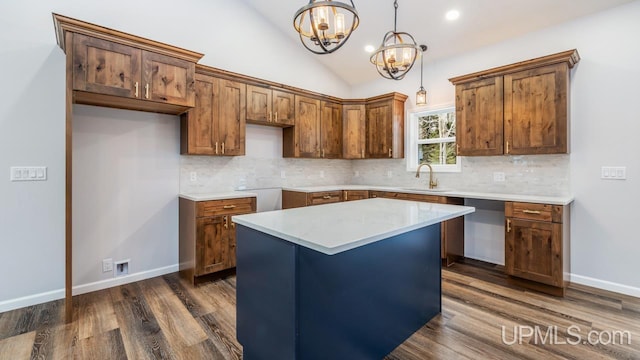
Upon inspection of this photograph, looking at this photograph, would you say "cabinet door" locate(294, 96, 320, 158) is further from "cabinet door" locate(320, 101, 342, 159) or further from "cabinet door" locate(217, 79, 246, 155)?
"cabinet door" locate(217, 79, 246, 155)

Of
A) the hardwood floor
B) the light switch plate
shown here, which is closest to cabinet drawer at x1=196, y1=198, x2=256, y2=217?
the hardwood floor

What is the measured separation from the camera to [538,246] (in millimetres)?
2971

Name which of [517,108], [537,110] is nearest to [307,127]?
[517,108]

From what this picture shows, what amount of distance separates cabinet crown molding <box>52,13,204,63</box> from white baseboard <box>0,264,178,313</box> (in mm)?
2196

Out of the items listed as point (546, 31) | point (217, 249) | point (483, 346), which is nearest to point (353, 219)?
point (483, 346)

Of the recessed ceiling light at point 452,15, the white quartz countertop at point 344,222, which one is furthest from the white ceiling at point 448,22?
the white quartz countertop at point 344,222

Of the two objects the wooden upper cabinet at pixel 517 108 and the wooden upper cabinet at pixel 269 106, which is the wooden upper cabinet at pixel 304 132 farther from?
the wooden upper cabinet at pixel 517 108

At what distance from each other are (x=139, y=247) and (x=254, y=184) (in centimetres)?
157

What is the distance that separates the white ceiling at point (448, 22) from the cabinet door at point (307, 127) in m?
1.01

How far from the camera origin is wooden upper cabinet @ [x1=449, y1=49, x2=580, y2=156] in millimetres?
3039

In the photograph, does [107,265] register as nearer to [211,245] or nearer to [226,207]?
[211,245]

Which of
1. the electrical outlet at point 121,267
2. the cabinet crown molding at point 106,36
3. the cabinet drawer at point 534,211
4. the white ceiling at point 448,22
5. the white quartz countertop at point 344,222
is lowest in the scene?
the electrical outlet at point 121,267

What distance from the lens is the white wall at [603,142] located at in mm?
2889

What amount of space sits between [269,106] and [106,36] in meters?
1.89
